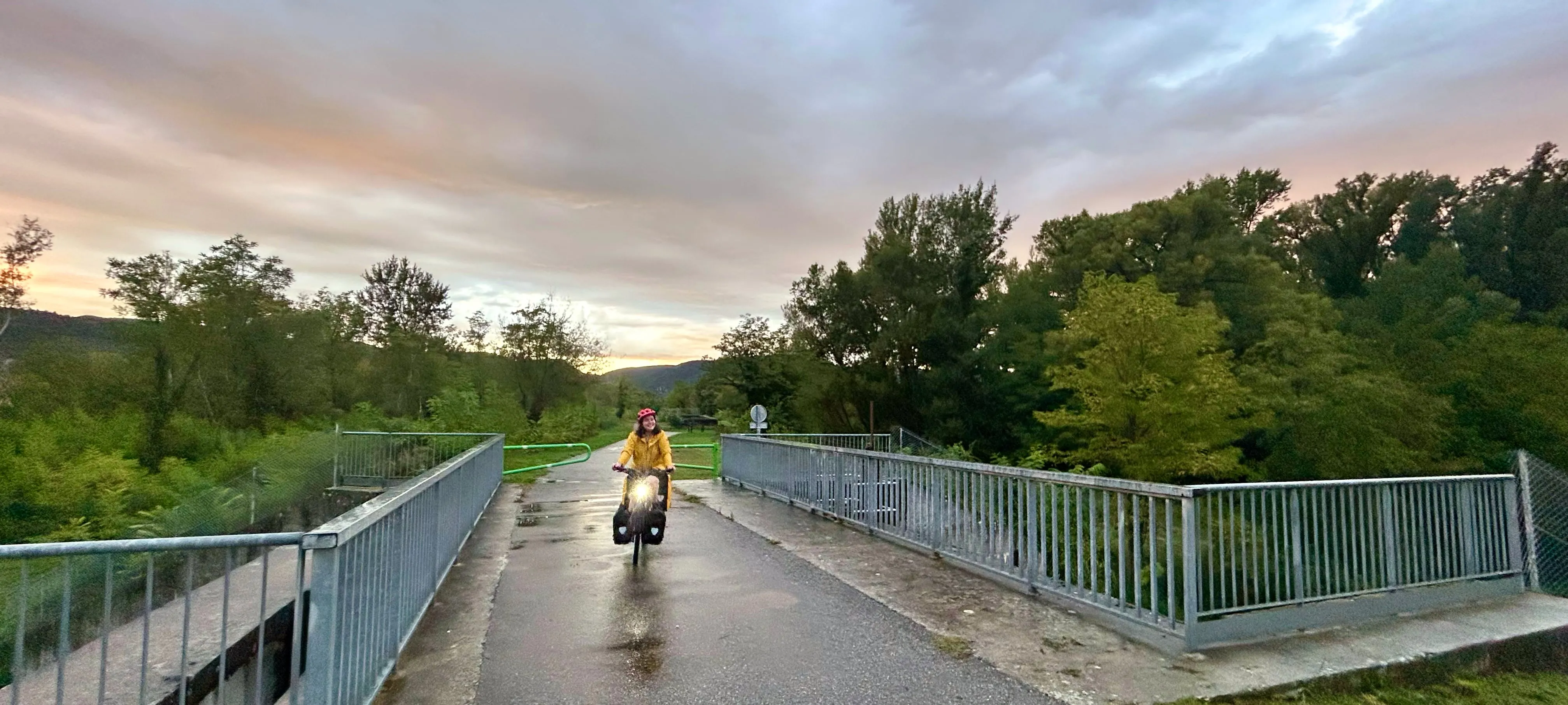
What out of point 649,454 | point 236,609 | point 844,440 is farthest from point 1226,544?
point 844,440

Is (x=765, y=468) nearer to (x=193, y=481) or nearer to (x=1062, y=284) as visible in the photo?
(x=193, y=481)

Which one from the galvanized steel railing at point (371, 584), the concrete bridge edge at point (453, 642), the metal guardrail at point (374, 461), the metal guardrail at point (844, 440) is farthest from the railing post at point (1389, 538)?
the metal guardrail at point (374, 461)

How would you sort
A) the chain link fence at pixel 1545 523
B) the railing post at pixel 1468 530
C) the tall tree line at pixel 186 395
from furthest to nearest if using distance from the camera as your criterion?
the tall tree line at pixel 186 395, the chain link fence at pixel 1545 523, the railing post at pixel 1468 530

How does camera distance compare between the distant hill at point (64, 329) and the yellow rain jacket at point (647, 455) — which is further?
the distant hill at point (64, 329)

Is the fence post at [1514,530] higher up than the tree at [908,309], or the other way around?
the tree at [908,309]

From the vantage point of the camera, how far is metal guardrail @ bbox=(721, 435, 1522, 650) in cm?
501

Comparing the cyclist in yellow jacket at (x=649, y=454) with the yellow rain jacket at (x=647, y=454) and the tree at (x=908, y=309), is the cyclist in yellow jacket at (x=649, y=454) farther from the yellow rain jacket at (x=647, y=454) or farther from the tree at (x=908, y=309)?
the tree at (x=908, y=309)

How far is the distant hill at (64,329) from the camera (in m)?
20.2

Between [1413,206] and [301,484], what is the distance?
56.6m

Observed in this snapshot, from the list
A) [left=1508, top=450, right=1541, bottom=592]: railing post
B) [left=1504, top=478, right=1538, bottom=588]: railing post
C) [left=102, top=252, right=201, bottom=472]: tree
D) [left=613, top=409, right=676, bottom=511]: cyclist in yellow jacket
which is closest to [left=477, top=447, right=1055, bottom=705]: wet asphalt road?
[left=613, top=409, right=676, bottom=511]: cyclist in yellow jacket

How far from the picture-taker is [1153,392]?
1024 inches

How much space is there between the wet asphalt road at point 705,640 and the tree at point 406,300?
3443 cm

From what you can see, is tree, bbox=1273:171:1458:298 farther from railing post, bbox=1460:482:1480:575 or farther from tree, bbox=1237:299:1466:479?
railing post, bbox=1460:482:1480:575

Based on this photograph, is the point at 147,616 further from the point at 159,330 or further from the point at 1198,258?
the point at 1198,258
